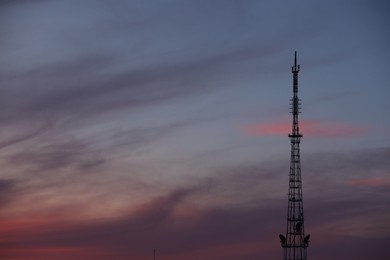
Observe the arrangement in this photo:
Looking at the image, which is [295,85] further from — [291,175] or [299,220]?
[299,220]

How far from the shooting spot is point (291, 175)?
100 m

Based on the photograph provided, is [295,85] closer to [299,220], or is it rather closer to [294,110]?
[294,110]

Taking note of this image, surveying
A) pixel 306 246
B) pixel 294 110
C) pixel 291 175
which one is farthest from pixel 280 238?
pixel 294 110

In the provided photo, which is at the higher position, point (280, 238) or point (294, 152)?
point (294, 152)

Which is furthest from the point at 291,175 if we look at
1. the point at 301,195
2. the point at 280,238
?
the point at 280,238

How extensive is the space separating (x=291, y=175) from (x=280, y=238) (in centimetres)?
1131

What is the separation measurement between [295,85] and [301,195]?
19.5 m

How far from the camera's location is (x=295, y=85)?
95.6m

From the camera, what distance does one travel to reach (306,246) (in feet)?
325

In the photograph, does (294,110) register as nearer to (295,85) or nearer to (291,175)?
(295,85)

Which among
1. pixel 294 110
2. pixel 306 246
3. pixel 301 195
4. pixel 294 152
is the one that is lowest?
pixel 306 246

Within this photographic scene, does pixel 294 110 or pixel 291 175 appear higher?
pixel 294 110

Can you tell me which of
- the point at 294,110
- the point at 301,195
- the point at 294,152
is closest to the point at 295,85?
the point at 294,110

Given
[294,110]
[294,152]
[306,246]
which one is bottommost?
[306,246]
